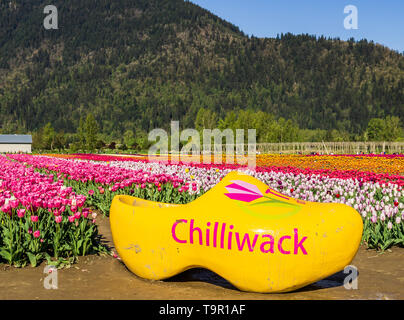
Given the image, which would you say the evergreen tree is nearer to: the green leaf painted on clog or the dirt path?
the dirt path

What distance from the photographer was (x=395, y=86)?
182 m

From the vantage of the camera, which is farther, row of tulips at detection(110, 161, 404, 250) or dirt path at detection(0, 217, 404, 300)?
row of tulips at detection(110, 161, 404, 250)

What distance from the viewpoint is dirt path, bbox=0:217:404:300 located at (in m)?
4.04

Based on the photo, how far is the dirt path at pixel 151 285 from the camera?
159 inches

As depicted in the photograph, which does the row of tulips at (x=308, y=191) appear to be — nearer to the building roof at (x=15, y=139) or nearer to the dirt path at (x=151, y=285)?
the dirt path at (x=151, y=285)

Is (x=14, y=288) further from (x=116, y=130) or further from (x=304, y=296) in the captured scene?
(x=116, y=130)

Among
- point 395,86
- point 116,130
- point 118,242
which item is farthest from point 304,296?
point 395,86

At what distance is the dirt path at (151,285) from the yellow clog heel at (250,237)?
0.22 m

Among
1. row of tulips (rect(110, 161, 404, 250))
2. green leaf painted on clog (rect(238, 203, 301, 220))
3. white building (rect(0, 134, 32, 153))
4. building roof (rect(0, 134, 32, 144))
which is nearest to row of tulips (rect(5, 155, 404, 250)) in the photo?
row of tulips (rect(110, 161, 404, 250))

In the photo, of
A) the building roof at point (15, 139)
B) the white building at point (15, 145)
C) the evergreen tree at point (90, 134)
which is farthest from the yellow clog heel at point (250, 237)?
the building roof at point (15, 139)

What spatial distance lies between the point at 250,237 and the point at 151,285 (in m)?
1.28

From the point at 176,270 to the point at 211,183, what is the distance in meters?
5.96

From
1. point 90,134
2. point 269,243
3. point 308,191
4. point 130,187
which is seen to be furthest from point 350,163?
point 90,134

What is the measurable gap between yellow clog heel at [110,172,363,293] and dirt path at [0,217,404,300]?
221mm
